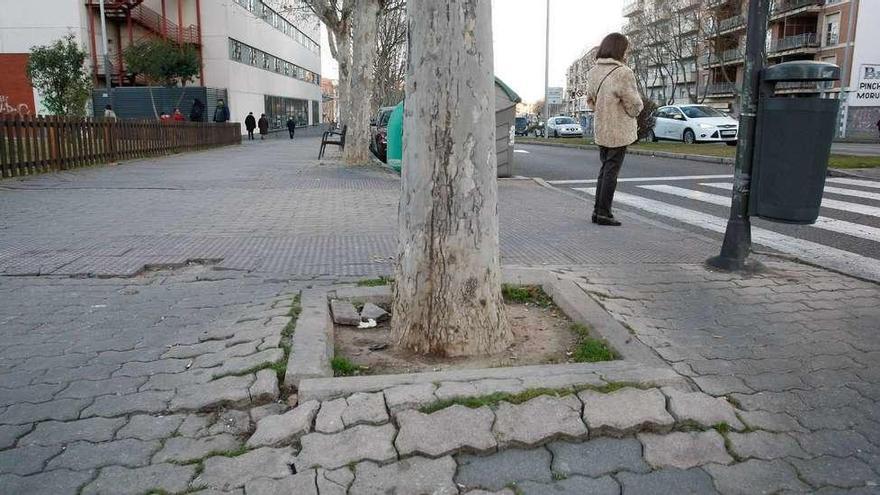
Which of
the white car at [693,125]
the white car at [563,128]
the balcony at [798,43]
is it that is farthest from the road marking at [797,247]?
the balcony at [798,43]

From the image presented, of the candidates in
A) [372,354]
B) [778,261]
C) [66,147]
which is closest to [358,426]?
[372,354]

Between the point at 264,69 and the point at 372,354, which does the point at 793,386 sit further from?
the point at 264,69

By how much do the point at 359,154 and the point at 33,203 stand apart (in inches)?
327

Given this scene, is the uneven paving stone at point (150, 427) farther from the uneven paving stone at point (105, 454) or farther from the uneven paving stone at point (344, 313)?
the uneven paving stone at point (344, 313)

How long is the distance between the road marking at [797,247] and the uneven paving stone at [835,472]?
307cm

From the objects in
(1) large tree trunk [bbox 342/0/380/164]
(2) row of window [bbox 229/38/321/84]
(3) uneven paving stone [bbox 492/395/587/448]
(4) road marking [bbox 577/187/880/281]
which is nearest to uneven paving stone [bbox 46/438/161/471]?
(3) uneven paving stone [bbox 492/395/587/448]

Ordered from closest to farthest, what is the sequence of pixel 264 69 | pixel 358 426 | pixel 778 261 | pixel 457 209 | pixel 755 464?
pixel 755 464, pixel 358 426, pixel 457 209, pixel 778 261, pixel 264 69

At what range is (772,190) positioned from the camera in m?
4.67

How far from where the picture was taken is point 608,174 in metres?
7.05

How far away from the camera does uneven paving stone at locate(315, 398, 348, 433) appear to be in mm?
2588

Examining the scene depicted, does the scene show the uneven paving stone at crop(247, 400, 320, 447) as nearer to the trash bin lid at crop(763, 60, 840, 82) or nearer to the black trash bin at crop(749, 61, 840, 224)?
the black trash bin at crop(749, 61, 840, 224)

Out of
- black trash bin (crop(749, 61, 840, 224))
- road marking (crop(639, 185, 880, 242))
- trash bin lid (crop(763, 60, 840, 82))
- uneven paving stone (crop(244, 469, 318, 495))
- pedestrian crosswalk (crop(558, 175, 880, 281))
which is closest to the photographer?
uneven paving stone (crop(244, 469, 318, 495))

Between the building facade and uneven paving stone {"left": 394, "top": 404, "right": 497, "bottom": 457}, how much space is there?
1283 inches

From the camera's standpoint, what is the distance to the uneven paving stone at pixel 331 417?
259 centimetres
